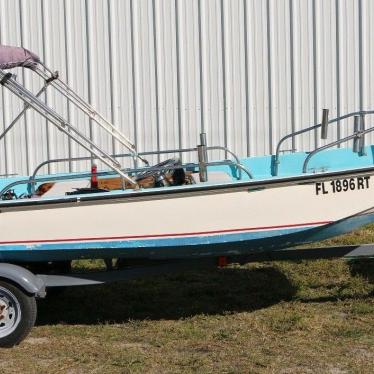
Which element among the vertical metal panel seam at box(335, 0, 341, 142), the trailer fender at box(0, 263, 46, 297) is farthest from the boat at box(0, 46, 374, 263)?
the vertical metal panel seam at box(335, 0, 341, 142)

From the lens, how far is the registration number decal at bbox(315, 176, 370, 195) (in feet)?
16.8

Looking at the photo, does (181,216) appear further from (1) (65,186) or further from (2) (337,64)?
(2) (337,64)

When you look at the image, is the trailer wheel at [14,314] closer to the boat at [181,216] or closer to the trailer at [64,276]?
the trailer at [64,276]

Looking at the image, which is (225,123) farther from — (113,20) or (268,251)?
(268,251)

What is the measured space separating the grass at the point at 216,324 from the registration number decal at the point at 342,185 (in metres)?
0.95

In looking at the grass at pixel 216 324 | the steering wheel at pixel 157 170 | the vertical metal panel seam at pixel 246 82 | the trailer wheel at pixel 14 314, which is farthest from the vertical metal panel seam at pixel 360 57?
the trailer wheel at pixel 14 314

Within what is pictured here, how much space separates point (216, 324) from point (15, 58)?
2438 millimetres

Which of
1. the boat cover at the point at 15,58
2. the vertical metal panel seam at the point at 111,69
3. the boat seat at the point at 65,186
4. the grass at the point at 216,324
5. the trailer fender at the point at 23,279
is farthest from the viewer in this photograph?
the vertical metal panel seam at the point at 111,69

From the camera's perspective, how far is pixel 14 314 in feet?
16.8

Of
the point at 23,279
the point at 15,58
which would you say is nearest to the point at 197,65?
the point at 15,58

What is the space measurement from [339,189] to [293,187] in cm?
32

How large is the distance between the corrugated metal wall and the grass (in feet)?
7.59

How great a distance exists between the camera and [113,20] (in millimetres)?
8766

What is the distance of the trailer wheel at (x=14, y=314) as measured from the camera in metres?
5.03
